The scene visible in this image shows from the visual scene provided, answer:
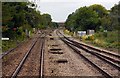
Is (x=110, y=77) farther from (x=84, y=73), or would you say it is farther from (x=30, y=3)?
(x=30, y=3)

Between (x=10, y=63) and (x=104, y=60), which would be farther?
(x=104, y=60)

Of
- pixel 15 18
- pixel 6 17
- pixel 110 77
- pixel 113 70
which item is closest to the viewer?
pixel 110 77

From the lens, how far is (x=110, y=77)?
39.2 ft

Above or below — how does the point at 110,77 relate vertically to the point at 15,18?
below

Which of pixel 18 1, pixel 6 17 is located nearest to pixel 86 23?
pixel 18 1

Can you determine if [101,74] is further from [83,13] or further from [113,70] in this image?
[83,13]

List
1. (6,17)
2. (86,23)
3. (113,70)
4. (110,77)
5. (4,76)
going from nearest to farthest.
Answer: (110,77) → (4,76) → (113,70) → (6,17) → (86,23)

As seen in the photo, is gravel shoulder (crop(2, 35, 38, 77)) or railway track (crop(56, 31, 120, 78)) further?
gravel shoulder (crop(2, 35, 38, 77))

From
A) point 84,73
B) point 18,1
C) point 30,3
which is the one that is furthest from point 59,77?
point 30,3

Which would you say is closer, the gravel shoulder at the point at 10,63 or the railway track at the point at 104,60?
the railway track at the point at 104,60

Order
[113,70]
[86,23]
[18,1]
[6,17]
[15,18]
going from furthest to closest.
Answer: [86,23], [18,1], [15,18], [6,17], [113,70]

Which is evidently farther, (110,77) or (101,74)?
(101,74)

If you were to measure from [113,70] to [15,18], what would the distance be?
96.9 ft

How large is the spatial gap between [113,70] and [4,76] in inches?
188
